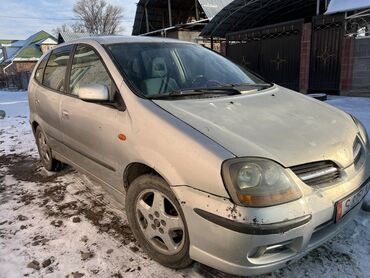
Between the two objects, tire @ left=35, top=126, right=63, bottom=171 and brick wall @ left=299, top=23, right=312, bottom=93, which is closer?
tire @ left=35, top=126, right=63, bottom=171

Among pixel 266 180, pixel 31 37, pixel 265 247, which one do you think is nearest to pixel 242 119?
pixel 266 180

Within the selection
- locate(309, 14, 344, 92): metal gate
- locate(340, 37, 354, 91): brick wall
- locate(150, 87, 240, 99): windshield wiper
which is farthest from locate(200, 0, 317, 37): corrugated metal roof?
locate(150, 87, 240, 99): windshield wiper

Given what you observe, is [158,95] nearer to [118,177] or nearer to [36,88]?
[118,177]

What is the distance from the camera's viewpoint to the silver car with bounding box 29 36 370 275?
1989 millimetres

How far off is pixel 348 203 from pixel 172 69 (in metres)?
1.82

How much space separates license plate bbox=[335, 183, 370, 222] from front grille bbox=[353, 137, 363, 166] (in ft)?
0.61

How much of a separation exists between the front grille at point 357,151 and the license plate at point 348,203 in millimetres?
187

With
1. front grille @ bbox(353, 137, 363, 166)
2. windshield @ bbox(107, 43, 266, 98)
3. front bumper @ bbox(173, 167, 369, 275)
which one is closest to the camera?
front bumper @ bbox(173, 167, 369, 275)

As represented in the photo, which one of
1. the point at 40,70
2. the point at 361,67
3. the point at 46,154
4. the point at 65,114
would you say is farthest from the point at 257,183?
the point at 361,67

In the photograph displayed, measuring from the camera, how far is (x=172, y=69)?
319cm

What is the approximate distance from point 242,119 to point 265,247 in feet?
2.86

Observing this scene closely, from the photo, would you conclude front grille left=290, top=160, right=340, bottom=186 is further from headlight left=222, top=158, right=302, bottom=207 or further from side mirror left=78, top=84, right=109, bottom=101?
side mirror left=78, top=84, right=109, bottom=101

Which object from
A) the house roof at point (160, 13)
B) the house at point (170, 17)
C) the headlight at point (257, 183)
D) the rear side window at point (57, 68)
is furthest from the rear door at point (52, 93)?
the house roof at point (160, 13)

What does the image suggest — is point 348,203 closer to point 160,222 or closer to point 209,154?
point 209,154
